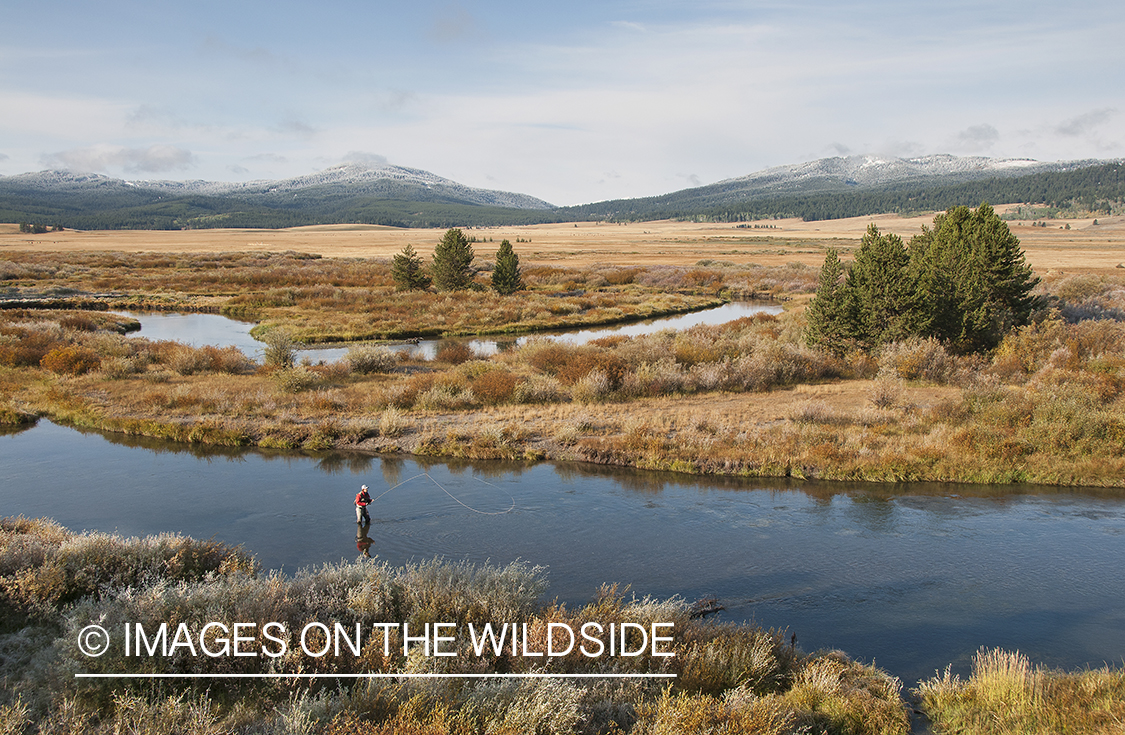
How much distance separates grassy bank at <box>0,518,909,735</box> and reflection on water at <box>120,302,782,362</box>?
73.3ft

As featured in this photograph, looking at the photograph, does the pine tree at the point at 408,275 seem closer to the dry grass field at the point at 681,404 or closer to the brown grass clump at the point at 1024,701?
the dry grass field at the point at 681,404

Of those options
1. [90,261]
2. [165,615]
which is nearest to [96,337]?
[165,615]

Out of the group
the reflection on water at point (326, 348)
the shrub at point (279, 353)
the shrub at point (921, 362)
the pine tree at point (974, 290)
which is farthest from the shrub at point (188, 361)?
the pine tree at point (974, 290)

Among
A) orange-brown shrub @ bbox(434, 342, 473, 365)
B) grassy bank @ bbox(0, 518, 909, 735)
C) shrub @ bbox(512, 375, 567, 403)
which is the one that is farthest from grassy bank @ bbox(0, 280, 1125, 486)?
grassy bank @ bbox(0, 518, 909, 735)

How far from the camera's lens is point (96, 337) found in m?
29.7

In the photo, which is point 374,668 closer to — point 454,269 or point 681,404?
point 681,404

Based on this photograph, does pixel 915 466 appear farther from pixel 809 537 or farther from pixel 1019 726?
pixel 1019 726

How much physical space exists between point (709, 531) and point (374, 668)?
8.16 meters

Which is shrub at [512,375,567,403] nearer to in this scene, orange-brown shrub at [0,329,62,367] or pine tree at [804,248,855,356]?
pine tree at [804,248,855,356]

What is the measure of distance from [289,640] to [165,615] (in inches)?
58.4
